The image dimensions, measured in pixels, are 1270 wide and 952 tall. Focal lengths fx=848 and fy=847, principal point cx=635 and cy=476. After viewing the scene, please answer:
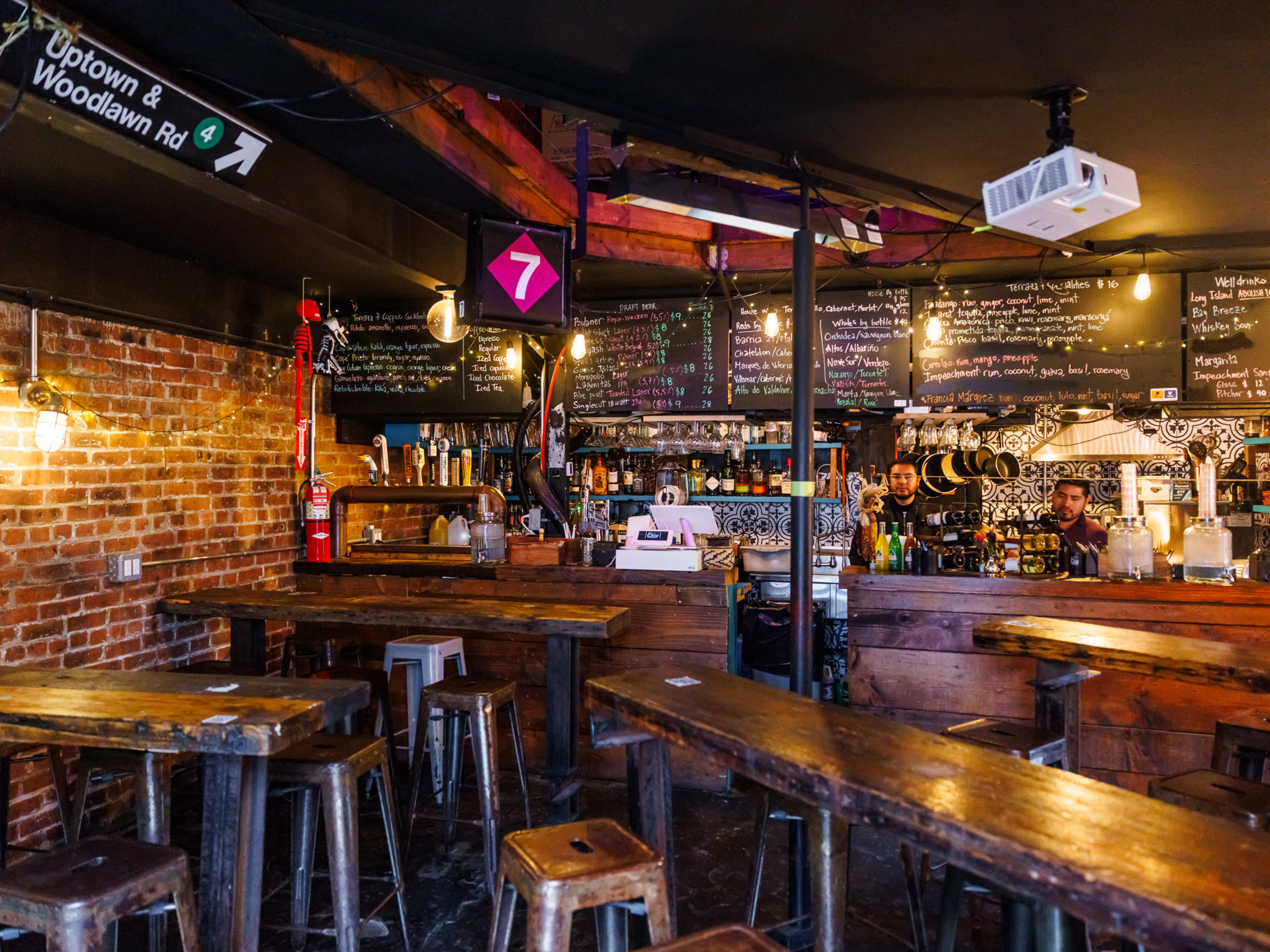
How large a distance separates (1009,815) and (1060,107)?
230 cm

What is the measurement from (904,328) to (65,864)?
4710 mm

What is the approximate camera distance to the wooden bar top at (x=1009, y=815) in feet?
4.11

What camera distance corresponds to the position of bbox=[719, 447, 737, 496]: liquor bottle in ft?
21.2

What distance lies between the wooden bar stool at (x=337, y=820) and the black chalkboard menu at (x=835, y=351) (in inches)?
129

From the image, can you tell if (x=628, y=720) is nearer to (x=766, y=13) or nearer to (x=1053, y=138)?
(x=766, y=13)

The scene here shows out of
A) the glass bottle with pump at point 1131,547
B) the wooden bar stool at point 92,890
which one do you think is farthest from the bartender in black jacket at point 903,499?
the wooden bar stool at point 92,890

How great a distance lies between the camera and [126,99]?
2492 mm

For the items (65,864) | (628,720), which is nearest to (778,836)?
(628,720)

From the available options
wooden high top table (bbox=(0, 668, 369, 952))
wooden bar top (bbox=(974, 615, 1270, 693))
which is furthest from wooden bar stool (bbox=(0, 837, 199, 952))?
wooden bar top (bbox=(974, 615, 1270, 693))

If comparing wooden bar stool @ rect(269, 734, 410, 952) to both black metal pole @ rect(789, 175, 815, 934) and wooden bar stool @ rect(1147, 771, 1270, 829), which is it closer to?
black metal pole @ rect(789, 175, 815, 934)

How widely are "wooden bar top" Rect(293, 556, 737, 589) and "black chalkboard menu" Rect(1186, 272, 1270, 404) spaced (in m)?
2.92

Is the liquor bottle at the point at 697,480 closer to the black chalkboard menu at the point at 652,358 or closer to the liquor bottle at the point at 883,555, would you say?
the black chalkboard menu at the point at 652,358

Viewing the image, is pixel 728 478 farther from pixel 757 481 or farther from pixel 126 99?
pixel 126 99

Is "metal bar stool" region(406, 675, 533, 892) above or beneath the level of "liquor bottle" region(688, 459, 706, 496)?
beneath
